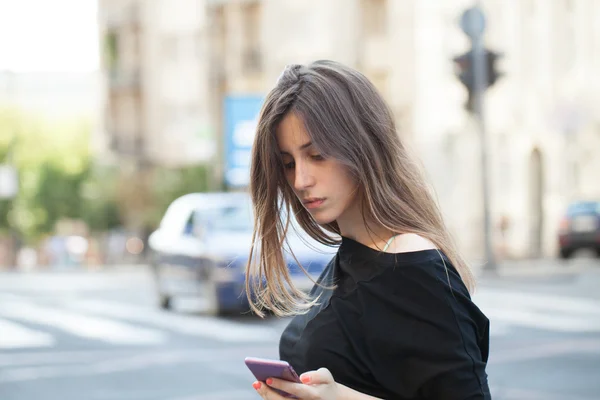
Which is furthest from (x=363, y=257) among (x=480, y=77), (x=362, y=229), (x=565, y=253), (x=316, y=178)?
(x=565, y=253)

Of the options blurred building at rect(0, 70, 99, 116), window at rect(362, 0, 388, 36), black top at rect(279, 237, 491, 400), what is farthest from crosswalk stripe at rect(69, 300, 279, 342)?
blurred building at rect(0, 70, 99, 116)

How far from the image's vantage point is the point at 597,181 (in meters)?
32.2

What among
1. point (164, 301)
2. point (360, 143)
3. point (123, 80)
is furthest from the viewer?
point (123, 80)

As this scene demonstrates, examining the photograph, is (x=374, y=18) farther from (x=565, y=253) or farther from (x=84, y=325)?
(x=84, y=325)

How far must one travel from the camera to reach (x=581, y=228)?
26.3 metres

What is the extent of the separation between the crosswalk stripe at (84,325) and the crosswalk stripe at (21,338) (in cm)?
39

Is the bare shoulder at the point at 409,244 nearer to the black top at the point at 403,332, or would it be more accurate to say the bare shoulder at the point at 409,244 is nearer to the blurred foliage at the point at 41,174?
the black top at the point at 403,332

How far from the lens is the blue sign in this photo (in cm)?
2870

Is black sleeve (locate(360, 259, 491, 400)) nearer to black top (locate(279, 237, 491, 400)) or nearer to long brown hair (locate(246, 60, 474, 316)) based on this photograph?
black top (locate(279, 237, 491, 400))

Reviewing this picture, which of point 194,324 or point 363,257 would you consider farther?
point 194,324

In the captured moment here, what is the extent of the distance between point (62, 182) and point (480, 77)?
5286cm

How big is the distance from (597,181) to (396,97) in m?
7.62

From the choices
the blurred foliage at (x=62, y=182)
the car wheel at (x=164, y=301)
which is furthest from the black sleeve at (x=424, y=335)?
the blurred foliage at (x=62, y=182)

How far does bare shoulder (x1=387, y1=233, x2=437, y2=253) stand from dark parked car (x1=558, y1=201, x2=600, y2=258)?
80.4 ft
